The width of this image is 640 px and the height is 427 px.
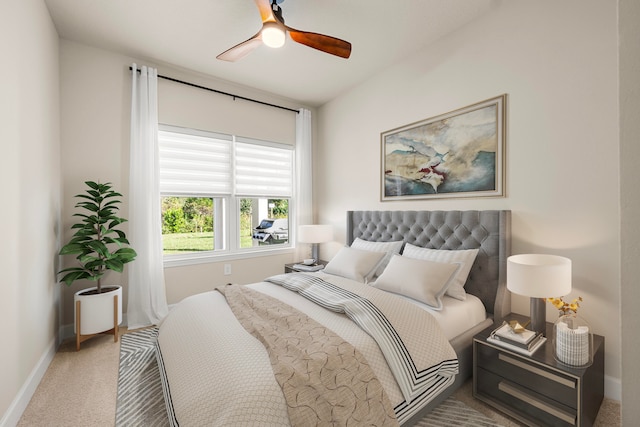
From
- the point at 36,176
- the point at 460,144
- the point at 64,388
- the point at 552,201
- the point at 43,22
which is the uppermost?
the point at 43,22

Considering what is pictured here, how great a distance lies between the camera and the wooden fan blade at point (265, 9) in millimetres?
1861

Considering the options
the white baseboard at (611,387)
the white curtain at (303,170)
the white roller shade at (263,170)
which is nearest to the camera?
the white baseboard at (611,387)

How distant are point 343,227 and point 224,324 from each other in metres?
2.46

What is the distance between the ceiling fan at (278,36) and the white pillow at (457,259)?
5.94 feet

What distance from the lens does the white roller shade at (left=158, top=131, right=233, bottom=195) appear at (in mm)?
3322

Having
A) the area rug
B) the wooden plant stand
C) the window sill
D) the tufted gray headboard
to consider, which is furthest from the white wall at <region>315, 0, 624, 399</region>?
the wooden plant stand

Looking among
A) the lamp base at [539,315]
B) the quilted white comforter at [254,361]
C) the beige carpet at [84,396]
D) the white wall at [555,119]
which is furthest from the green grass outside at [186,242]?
the lamp base at [539,315]

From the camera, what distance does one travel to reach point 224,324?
1.75 meters

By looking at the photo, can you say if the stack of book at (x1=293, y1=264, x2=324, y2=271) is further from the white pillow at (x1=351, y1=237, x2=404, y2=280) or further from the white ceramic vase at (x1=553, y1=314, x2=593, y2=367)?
the white ceramic vase at (x1=553, y1=314, x2=593, y2=367)

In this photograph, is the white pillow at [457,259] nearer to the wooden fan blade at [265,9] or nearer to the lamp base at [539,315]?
the lamp base at [539,315]

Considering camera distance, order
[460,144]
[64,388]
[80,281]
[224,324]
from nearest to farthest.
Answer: [224,324], [64,388], [460,144], [80,281]

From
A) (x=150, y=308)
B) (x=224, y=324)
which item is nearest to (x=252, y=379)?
(x=224, y=324)

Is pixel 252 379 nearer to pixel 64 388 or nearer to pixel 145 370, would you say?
pixel 145 370

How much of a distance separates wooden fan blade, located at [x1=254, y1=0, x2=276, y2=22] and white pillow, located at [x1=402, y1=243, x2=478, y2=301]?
2206 mm
